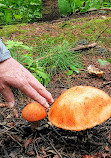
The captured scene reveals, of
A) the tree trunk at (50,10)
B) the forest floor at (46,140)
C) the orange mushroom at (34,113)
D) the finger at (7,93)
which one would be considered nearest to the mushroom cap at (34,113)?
the orange mushroom at (34,113)

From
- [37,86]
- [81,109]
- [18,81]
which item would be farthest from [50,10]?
[81,109]

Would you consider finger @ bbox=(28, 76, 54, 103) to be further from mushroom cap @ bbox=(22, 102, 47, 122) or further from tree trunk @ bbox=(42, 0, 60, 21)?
tree trunk @ bbox=(42, 0, 60, 21)

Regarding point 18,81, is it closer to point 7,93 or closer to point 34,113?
point 7,93

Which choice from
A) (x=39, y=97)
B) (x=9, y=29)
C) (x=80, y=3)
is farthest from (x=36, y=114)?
(x=80, y=3)

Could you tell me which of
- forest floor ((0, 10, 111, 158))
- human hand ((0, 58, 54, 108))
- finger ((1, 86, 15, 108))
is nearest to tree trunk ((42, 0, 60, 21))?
forest floor ((0, 10, 111, 158))

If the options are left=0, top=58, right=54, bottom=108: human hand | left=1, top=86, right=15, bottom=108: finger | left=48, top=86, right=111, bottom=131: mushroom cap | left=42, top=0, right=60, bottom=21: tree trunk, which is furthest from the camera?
left=42, top=0, right=60, bottom=21: tree trunk

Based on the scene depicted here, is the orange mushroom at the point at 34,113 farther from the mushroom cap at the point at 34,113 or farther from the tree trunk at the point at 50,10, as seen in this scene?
the tree trunk at the point at 50,10

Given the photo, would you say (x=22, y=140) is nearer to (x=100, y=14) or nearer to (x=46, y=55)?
(x=46, y=55)
